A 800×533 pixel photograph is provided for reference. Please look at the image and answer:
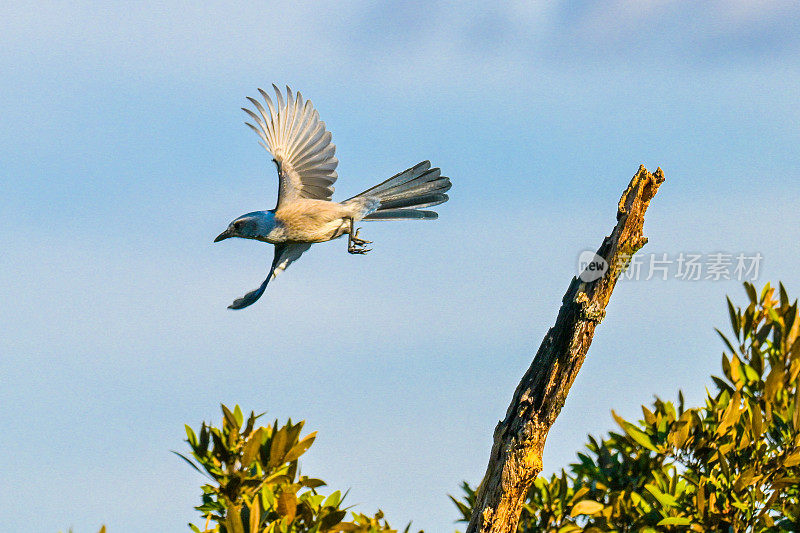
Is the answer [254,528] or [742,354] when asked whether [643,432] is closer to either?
[742,354]

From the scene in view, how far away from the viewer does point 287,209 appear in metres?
5.55

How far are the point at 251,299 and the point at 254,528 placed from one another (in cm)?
242

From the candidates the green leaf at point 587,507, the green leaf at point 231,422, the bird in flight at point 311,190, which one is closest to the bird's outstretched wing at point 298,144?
the bird in flight at point 311,190

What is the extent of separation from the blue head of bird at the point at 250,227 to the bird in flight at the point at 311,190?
0.04m

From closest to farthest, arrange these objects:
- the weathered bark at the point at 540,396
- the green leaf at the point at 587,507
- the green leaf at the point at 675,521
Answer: the green leaf at the point at 675,521 < the weathered bark at the point at 540,396 < the green leaf at the point at 587,507

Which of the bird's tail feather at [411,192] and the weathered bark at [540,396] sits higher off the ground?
the bird's tail feather at [411,192]

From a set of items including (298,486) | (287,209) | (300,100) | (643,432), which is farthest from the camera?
(300,100)

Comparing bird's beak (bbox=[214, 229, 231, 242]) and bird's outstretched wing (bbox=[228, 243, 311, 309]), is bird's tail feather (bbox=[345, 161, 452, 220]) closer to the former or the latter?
bird's outstretched wing (bbox=[228, 243, 311, 309])

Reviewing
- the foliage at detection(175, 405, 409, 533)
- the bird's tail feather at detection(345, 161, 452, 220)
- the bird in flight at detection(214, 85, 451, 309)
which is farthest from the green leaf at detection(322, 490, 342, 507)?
the bird's tail feather at detection(345, 161, 452, 220)

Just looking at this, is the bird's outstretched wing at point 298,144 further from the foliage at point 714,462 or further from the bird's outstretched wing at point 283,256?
the foliage at point 714,462

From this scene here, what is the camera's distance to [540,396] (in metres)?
4.12

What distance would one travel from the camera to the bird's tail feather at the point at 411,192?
6070mm

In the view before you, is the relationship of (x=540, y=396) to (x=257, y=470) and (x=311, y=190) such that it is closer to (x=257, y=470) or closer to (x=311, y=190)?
(x=257, y=470)

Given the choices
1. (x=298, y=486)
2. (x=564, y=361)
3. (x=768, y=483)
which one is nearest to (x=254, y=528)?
(x=298, y=486)
